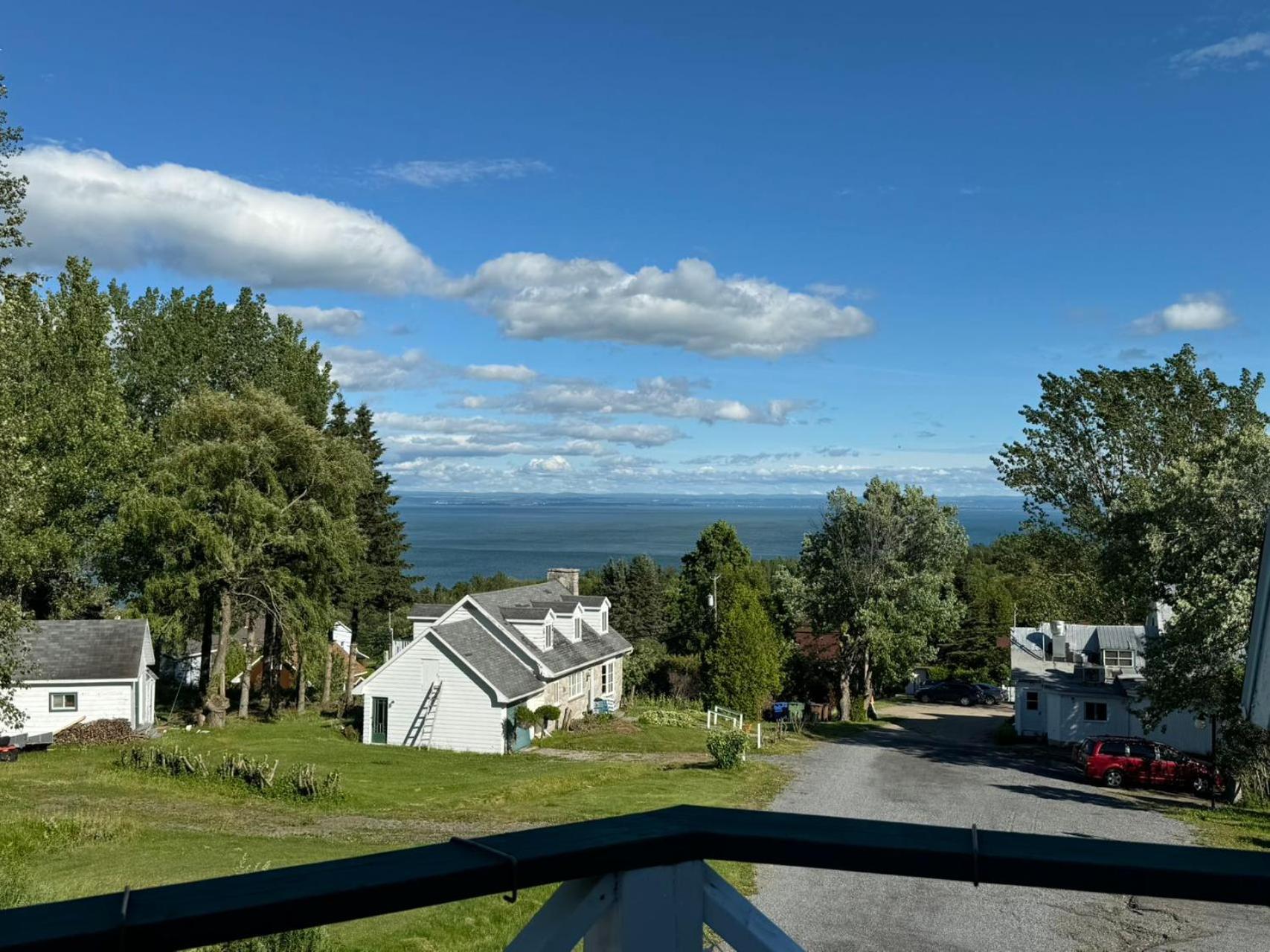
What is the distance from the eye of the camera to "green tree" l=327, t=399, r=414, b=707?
1807 inches

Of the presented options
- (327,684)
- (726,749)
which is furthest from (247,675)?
(726,749)

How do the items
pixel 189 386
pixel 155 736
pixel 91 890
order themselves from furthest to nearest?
pixel 189 386, pixel 155 736, pixel 91 890

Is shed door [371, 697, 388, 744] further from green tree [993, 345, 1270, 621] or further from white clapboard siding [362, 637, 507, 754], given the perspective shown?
green tree [993, 345, 1270, 621]

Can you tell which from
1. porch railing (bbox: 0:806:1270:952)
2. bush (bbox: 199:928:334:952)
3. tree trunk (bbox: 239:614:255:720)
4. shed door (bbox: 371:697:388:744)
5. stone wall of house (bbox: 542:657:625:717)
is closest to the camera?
porch railing (bbox: 0:806:1270:952)

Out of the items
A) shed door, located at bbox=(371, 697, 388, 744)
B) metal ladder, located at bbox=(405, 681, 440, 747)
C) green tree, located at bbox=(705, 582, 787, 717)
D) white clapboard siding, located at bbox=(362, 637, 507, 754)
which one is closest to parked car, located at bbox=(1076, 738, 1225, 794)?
green tree, located at bbox=(705, 582, 787, 717)

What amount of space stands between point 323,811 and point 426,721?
1353 cm

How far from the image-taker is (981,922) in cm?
1393

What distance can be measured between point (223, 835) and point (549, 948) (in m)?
19.3

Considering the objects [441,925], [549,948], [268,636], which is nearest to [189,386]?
[268,636]

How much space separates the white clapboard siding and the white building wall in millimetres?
8805

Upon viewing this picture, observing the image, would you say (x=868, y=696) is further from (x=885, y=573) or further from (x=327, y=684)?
(x=327, y=684)

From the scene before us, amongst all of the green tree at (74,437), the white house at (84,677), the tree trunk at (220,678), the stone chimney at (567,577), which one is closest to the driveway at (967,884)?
the stone chimney at (567,577)

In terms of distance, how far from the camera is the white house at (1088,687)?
37031mm

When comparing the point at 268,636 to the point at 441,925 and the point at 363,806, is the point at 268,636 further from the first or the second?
the point at 441,925
